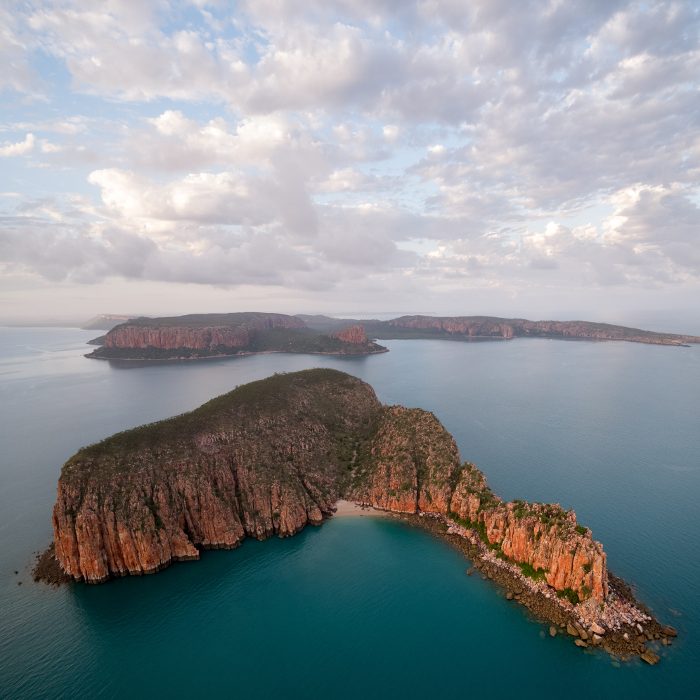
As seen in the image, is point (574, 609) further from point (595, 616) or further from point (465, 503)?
point (465, 503)

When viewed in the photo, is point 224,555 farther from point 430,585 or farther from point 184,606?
point 430,585

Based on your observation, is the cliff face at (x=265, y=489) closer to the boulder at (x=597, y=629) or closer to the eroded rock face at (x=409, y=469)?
the eroded rock face at (x=409, y=469)

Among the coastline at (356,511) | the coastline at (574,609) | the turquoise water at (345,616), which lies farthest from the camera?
the coastline at (356,511)

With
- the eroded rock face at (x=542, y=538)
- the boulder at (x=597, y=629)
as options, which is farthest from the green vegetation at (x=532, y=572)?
the boulder at (x=597, y=629)

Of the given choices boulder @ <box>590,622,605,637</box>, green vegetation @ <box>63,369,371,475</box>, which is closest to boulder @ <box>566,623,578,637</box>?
boulder @ <box>590,622,605,637</box>

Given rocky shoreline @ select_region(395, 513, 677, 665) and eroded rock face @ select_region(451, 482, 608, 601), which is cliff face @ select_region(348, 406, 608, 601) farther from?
rocky shoreline @ select_region(395, 513, 677, 665)

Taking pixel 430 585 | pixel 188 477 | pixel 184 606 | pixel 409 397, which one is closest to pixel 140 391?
pixel 409 397

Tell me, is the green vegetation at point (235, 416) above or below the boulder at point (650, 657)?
above
